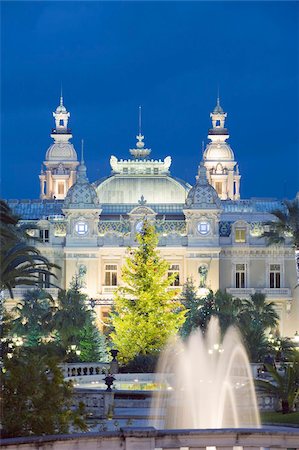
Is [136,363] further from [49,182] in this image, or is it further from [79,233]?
[49,182]

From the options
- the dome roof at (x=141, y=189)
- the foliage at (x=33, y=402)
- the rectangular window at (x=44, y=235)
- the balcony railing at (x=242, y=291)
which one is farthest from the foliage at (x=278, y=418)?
the dome roof at (x=141, y=189)

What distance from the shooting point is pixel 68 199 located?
101m

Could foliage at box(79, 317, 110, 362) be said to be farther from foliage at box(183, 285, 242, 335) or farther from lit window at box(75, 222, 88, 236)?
lit window at box(75, 222, 88, 236)

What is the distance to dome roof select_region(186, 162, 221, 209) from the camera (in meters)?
100

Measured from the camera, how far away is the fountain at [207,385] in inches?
1268

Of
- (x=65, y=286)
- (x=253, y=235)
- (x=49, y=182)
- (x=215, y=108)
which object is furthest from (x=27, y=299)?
Result: (x=215, y=108)

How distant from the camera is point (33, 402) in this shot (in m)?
23.5

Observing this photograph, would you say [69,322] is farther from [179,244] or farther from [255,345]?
[179,244]

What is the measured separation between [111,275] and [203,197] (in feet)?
26.0

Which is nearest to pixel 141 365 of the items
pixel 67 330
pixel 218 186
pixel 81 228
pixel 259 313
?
pixel 67 330

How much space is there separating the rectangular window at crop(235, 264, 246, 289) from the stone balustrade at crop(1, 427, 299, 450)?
81892 millimetres

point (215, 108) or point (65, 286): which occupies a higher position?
point (215, 108)

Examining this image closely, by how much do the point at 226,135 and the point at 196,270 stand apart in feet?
78.8

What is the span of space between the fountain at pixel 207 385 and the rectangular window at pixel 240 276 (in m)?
35.6
